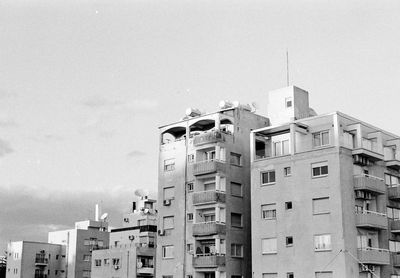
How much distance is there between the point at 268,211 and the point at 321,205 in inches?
231

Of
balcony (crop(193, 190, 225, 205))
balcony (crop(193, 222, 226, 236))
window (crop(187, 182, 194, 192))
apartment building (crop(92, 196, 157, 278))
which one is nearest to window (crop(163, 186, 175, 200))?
window (crop(187, 182, 194, 192))

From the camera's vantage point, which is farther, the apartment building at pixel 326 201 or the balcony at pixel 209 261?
the balcony at pixel 209 261

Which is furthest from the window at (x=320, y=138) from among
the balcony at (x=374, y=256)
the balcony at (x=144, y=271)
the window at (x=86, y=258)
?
the window at (x=86, y=258)

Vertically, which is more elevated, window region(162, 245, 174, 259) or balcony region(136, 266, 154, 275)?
window region(162, 245, 174, 259)

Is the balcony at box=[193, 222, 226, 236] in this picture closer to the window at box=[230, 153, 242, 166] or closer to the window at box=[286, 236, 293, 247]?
the window at box=[230, 153, 242, 166]

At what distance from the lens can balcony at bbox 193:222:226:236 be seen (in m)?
63.1

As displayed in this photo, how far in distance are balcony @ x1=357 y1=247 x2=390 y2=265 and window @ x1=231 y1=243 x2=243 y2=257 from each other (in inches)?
531

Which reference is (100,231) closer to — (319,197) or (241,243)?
(241,243)

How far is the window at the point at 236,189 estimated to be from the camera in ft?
216

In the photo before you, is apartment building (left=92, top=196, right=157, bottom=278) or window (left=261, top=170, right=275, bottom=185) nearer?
window (left=261, top=170, right=275, bottom=185)

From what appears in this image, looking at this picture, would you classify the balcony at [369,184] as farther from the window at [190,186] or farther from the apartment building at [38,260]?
the apartment building at [38,260]

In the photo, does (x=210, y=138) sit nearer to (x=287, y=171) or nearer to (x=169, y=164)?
(x=169, y=164)

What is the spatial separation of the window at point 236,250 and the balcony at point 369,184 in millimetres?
14117

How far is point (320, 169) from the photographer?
191 feet
